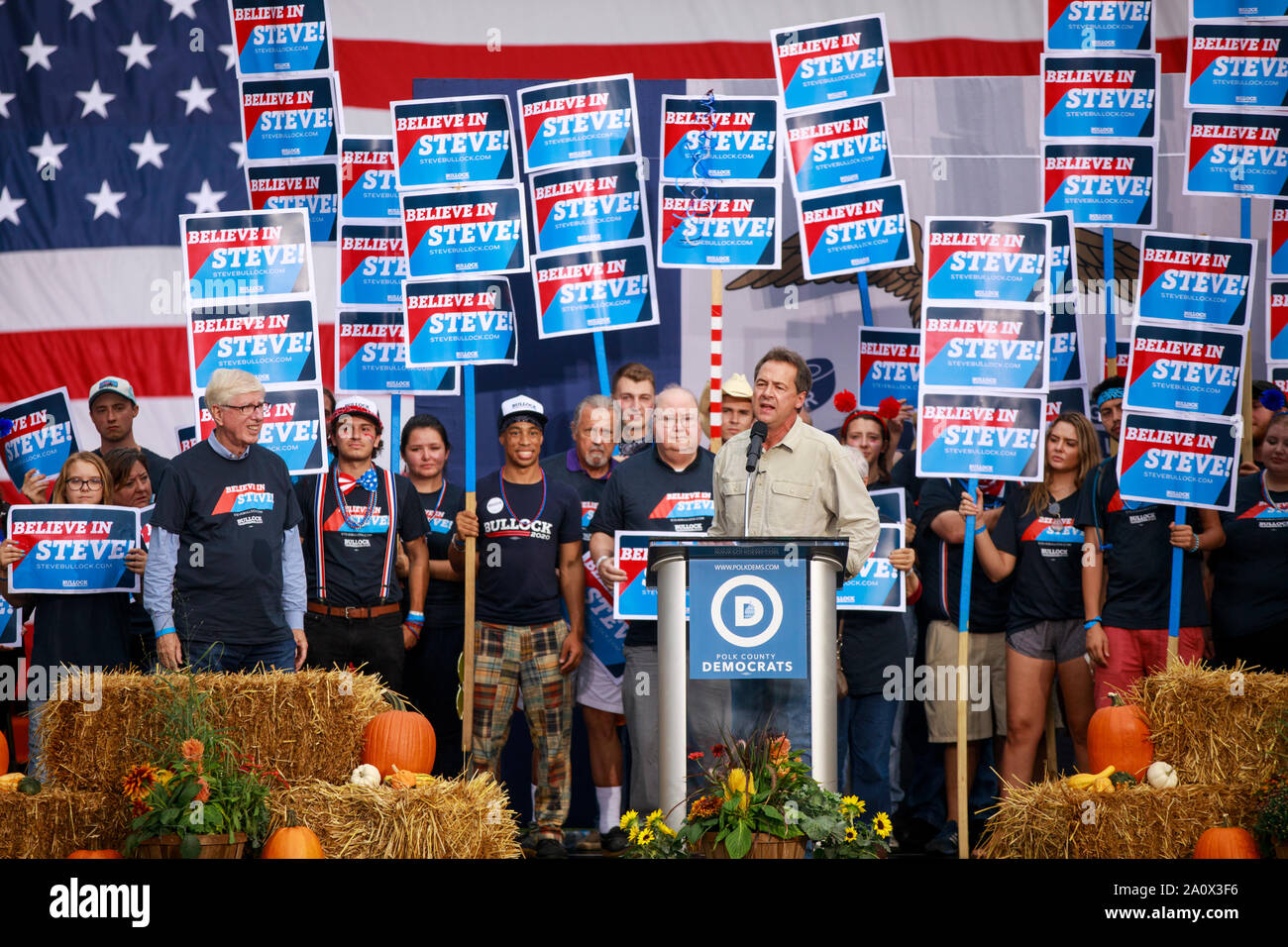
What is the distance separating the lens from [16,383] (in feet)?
28.8

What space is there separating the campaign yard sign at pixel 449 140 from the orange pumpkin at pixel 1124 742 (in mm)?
4036

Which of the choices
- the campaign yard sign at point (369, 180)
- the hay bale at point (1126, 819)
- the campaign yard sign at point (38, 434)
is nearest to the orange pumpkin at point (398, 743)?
the hay bale at point (1126, 819)

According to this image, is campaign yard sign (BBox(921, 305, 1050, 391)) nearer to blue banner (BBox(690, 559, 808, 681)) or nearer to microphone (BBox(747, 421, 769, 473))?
microphone (BBox(747, 421, 769, 473))

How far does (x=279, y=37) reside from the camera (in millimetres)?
8203

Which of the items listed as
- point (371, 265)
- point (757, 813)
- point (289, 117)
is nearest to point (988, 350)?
point (757, 813)

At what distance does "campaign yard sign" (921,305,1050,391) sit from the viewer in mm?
6930

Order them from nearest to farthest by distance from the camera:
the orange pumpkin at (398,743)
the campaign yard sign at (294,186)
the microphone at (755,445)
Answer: the microphone at (755,445) → the orange pumpkin at (398,743) → the campaign yard sign at (294,186)

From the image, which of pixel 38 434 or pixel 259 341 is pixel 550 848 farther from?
pixel 38 434

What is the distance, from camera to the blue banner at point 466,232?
7.55 m

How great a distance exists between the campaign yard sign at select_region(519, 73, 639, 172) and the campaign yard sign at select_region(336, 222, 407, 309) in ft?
3.31

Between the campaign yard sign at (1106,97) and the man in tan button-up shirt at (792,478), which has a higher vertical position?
the campaign yard sign at (1106,97)

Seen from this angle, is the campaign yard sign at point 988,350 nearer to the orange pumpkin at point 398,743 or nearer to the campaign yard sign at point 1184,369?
the campaign yard sign at point 1184,369
